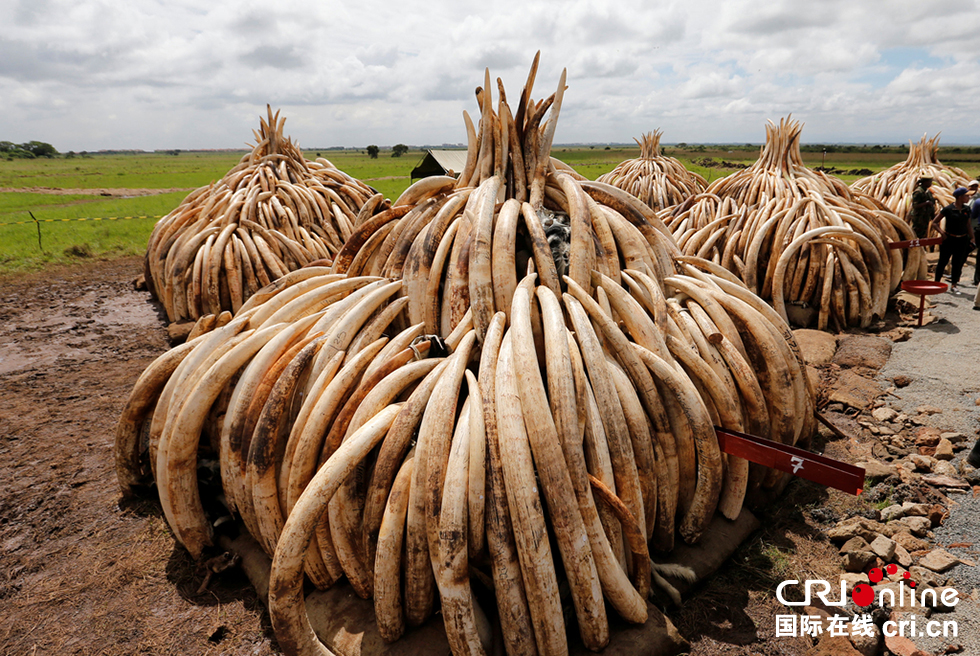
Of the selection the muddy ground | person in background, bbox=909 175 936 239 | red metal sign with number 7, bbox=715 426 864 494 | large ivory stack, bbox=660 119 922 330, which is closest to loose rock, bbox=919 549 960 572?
the muddy ground

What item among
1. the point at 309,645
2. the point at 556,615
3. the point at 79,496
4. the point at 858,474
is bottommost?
the point at 79,496

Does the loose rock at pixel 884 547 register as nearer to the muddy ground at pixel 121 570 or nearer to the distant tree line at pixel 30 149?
the muddy ground at pixel 121 570

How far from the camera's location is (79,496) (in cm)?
434

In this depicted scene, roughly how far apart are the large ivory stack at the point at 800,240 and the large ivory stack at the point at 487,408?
4.50m

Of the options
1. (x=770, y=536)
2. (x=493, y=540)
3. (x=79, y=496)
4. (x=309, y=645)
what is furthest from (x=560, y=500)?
(x=79, y=496)

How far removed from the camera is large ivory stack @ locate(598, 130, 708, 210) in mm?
14999

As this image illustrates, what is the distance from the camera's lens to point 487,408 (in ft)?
8.56

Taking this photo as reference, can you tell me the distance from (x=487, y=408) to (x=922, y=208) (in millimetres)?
12874

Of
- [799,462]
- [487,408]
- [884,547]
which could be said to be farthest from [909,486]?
[487,408]

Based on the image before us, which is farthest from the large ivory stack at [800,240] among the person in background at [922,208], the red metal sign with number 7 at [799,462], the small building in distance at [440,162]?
the small building in distance at [440,162]

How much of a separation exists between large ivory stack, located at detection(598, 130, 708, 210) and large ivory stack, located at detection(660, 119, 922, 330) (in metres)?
5.02

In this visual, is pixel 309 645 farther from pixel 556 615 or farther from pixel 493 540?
Result: pixel 556 615

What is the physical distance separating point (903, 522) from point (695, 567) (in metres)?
1.66

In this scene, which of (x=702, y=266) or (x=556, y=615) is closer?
(x=556, y=615)
